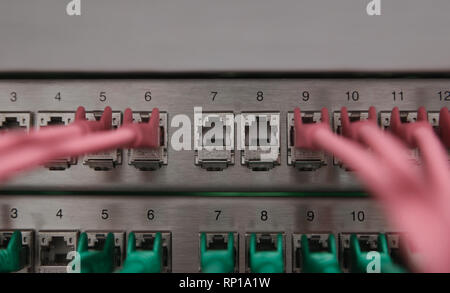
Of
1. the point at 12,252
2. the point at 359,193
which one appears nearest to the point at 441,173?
the point at 359,193

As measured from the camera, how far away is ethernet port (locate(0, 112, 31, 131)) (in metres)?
0.66

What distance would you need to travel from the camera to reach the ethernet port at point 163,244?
65 centimetres

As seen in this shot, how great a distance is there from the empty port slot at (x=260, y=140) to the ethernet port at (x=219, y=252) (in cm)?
14

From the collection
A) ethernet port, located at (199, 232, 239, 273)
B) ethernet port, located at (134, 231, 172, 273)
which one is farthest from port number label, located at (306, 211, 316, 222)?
ethernet port, located at (134, 231, 172, 273)

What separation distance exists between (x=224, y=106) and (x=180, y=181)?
0.53 ft

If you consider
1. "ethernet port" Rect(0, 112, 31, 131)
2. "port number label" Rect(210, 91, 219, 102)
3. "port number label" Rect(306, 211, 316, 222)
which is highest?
"port number label" Rect(210, 91, 219, 102)

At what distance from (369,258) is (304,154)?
202 millimetres

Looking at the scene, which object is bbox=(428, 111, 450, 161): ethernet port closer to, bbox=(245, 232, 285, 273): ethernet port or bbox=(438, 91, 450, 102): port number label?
bbox=(438, 91, 450, 102): port number label

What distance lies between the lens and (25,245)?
0.65 meters

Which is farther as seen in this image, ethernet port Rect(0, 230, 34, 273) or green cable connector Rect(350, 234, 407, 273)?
ethernet port Rect(0, 230, 34, 273)

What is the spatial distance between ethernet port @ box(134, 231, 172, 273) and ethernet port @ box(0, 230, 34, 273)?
0.20 meters

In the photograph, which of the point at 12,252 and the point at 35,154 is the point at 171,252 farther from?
the point at 35,154

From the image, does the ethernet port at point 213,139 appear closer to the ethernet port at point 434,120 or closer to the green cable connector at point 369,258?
the green cable connector at point 369,258
